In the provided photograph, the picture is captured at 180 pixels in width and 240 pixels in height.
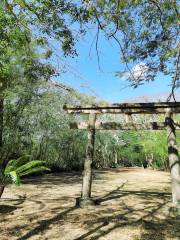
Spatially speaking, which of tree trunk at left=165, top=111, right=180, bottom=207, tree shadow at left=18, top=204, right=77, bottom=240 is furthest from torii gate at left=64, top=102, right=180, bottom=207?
tree shadow at left=18, top=204, right=77, bottom=240

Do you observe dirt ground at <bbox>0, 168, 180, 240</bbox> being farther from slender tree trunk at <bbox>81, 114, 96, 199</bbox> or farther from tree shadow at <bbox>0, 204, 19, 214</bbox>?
slender tree trunk at <bbox>81, 114, 96, 199</bbox>

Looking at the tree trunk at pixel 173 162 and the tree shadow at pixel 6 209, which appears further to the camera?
the tree trunk at pixel 173 162

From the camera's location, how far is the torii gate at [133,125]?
27.5 feet

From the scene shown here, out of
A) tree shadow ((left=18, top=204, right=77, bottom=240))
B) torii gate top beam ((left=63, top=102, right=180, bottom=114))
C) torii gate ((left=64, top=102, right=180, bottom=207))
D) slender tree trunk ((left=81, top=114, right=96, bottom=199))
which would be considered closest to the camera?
tree shadow ((left=18, top=204, right=77, bottom=240))

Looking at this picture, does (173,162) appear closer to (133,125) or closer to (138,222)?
(133,125)

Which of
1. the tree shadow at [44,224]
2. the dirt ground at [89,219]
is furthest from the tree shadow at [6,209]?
the tree shadow at [44,224]

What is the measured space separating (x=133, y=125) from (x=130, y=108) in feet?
1.84

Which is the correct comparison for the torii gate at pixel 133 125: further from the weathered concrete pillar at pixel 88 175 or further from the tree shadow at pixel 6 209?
the tree shadow at pixel 6 209

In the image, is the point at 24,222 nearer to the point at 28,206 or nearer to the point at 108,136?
the point at 28,206

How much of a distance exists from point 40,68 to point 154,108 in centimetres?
415

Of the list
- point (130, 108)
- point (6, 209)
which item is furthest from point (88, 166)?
point (6, 209)

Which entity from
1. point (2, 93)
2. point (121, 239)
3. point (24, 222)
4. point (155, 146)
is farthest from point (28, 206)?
point (155, 146)

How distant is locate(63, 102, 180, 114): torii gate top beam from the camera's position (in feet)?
28.5

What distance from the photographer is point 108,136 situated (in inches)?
1551
